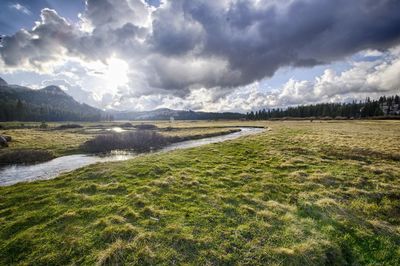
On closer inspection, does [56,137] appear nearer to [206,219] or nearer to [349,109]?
[206,219]

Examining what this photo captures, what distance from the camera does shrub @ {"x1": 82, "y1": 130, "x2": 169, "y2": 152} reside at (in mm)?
36653

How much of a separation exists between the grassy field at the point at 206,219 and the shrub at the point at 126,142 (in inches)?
833

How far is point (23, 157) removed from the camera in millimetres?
26781

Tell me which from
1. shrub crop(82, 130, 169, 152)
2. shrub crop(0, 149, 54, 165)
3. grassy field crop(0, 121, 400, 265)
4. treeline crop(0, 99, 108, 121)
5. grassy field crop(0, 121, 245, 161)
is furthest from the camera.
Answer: treeline crop(0, 99, 108, 121)

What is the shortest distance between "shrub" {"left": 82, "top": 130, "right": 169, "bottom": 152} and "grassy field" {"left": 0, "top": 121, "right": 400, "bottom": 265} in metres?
21.2

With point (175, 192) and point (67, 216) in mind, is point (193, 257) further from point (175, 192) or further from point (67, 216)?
point (67, 216)

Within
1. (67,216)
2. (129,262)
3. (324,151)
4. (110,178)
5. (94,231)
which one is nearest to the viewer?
(129,262)

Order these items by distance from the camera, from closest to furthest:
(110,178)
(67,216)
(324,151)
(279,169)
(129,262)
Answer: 1. (129,262)
2. (67,216)
3. (110,178)
4. (279,169)
5. (324,151)

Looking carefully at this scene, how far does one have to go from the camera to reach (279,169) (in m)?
18.5

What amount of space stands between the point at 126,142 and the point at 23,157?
650 inches

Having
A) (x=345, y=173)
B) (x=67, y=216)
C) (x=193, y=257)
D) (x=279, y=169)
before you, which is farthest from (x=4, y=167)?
(x=345, y=173)

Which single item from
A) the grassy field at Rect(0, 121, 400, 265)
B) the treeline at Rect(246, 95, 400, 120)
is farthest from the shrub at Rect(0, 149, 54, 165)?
the treeline at Rect(246, 95, 400, 120)

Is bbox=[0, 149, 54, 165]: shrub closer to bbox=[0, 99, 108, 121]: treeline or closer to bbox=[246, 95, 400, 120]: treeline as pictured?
bbox=[0, 99, 108, 121]: treeline

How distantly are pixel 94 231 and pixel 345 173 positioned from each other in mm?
18690
